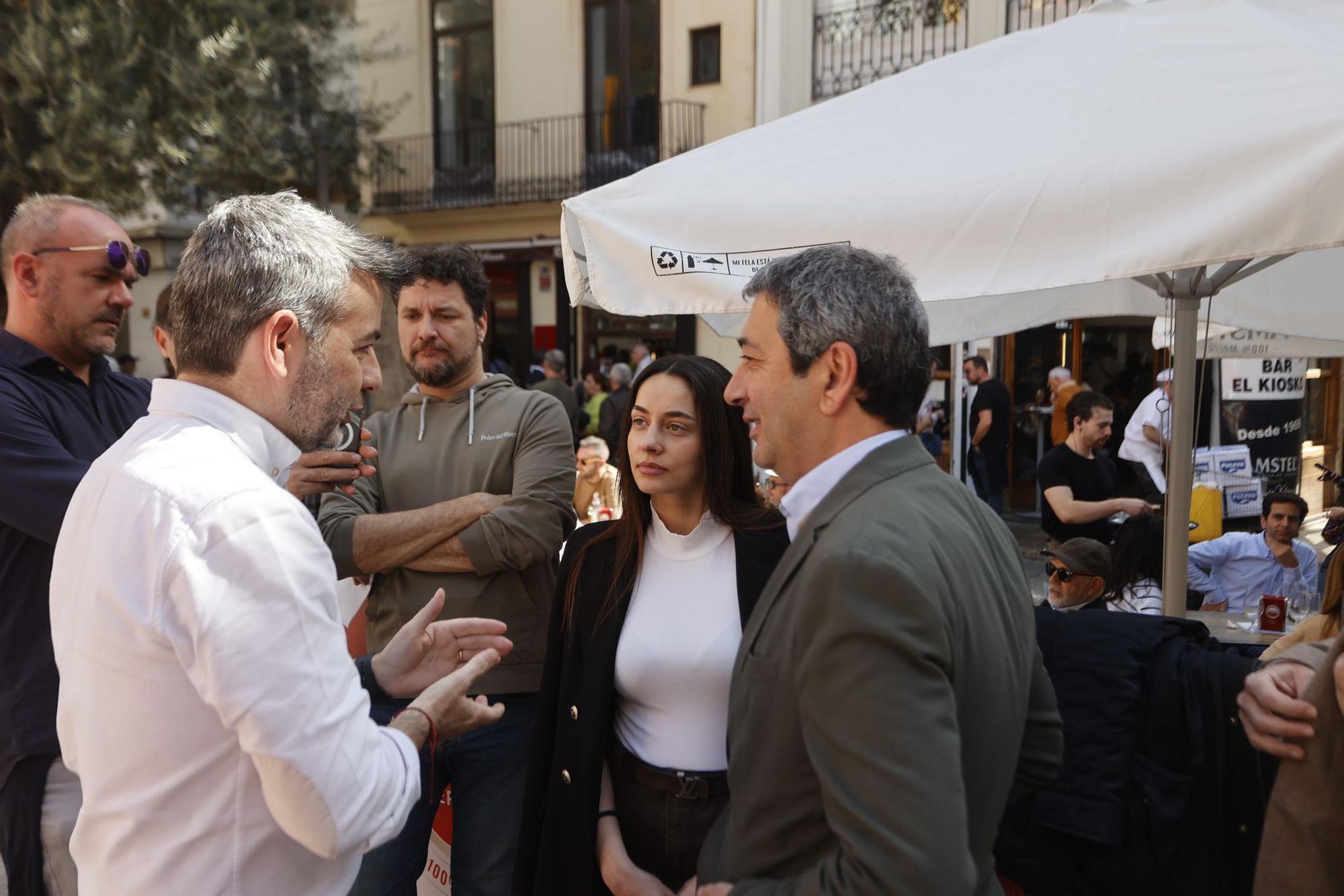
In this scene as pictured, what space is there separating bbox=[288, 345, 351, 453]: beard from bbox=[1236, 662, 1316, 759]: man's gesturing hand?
1.75 m

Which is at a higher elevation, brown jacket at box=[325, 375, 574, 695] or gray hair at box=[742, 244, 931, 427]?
gray hair at box=[742, 244, 931, 427]

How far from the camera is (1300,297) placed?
4613mm

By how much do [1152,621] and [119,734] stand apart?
2.16 meters

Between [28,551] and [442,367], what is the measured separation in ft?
3.63

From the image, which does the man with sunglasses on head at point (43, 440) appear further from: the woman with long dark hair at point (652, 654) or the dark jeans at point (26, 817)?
the woman with long dark hair at point (652, 654)

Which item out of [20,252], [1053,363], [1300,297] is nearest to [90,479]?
[20,252]

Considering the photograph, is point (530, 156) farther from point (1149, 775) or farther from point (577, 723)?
point (1149, 775)

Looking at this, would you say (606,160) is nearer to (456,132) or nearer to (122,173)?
(456,132)

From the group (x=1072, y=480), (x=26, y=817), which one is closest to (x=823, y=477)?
(x=26, y=817)

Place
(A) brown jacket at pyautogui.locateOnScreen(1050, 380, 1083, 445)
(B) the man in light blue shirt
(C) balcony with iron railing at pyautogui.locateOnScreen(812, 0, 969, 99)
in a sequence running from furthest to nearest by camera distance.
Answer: (C) balcony with iron railing at pyautogui.locateOnScreen(812, 0, 969, 99)
(A) brown jacket at pyautogui.locateOnScreen(1050, 380, 1083, 445)
(B) the man in light blue shirt

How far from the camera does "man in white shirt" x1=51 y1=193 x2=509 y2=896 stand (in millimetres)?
1408

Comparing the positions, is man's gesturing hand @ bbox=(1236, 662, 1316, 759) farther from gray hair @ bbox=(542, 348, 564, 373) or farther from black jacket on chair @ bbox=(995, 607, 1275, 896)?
gray hair @ bbox=(542, 348, 564, 373)

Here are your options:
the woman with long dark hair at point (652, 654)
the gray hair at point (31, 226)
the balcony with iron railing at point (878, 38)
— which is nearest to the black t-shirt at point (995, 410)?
the balcony with iron railing at point (878, 38)

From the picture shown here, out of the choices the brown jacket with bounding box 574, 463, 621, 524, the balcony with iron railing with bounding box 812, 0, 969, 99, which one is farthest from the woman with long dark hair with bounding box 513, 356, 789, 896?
the balcony with iron railing with bounding box 812, 0, 969, 99
